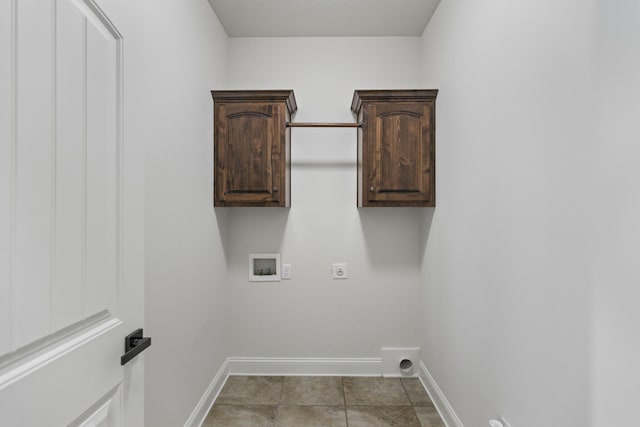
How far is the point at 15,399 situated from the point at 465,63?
2137 mm

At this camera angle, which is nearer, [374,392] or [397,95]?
[397,95]

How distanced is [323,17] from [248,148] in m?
1.06

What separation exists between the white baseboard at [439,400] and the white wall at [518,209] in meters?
0.07

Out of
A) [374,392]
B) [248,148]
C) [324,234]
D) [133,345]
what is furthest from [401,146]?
[133,345]

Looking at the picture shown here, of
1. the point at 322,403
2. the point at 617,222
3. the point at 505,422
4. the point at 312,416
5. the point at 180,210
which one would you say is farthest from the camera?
the point at 322,403

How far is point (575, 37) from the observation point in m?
1.05

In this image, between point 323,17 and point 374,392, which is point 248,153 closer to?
point 323,17

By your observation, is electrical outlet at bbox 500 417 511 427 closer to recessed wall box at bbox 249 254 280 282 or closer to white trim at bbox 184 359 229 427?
white trim at bbox 184 359 229 427

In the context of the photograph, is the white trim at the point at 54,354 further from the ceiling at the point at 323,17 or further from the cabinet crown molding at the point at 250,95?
the ceiling at the point at 323,17

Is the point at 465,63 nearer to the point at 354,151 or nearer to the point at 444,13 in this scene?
the point at 444,13

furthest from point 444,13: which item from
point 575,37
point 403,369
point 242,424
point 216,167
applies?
point 242,424

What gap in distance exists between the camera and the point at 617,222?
3.01 feet

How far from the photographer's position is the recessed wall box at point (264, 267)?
2822 mm

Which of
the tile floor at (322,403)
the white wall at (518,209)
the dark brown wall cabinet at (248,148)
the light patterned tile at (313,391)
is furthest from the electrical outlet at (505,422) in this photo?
the dark brown wall cabinet at (248,148)
